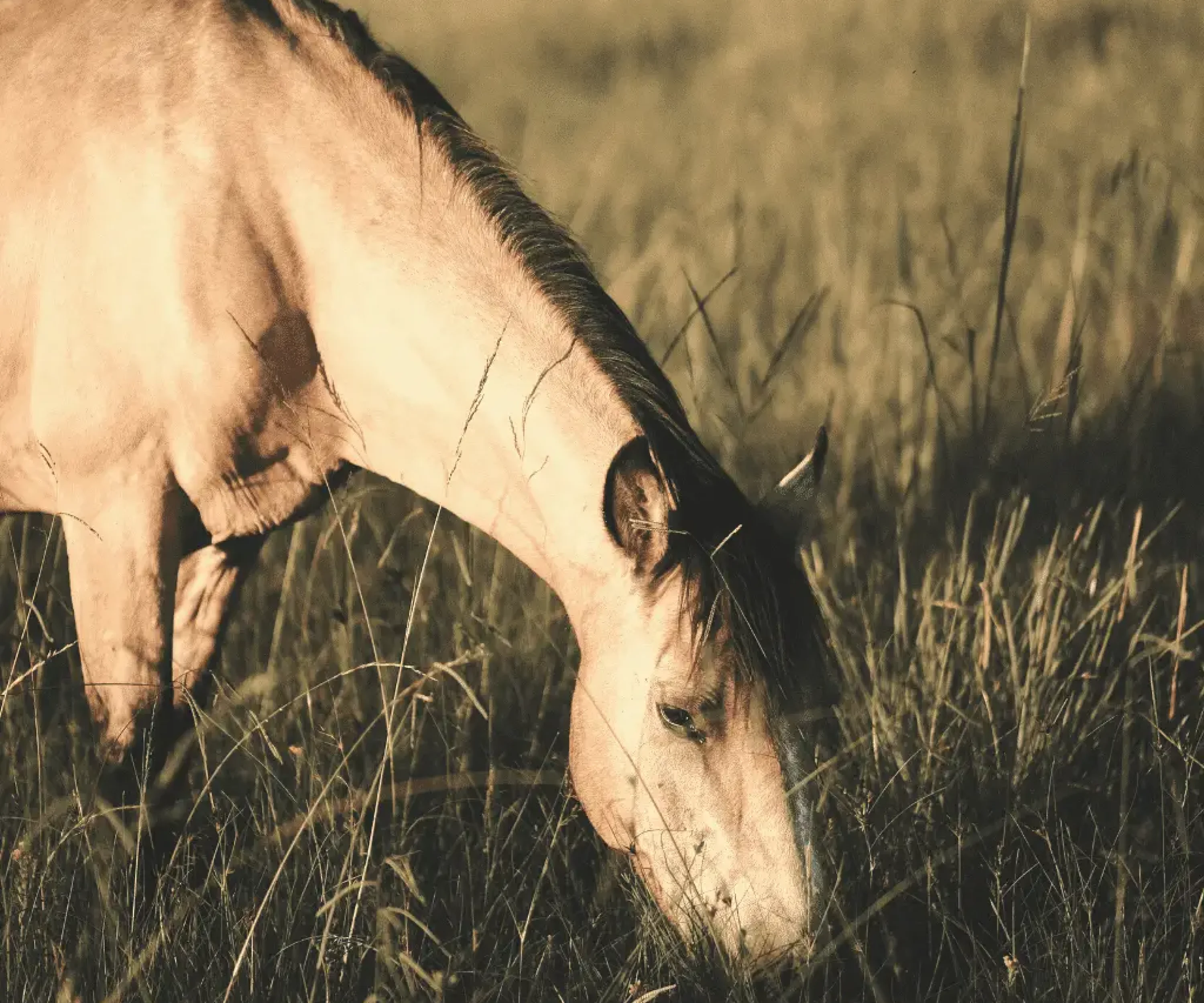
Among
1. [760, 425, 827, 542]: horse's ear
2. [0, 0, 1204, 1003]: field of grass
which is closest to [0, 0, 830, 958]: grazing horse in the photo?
[760, 425, 827, 542]: horse's ear

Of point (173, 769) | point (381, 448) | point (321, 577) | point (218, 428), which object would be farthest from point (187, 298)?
point (321, 577)

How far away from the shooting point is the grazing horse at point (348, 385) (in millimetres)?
2328

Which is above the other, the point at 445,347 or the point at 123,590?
the point at 445,347

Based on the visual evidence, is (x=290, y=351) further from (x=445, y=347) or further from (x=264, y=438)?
(x=445, y=347)

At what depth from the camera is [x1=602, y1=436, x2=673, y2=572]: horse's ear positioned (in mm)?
2197

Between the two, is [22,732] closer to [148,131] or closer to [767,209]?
[148,131]

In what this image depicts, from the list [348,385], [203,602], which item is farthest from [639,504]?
[203,602]

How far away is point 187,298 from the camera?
248 cm

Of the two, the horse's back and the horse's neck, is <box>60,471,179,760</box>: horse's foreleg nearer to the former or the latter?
the horse's back

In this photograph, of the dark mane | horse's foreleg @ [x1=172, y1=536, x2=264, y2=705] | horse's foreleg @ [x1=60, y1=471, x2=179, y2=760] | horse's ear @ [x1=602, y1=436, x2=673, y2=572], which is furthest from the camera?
horse's foreleg @ [x1=172, y1=536, x2=264, y2=705]

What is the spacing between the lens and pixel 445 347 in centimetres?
256

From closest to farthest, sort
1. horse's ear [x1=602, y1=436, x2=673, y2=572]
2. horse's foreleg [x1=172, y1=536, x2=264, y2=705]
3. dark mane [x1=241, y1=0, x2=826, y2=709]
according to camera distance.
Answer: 1. horse's ear [x1=602, y1=436, x2=673, y2=572]
2. dark mane [x1=241, y1=0, x2=826, y2=709]
3. horse's foreleg [x1=172, y1=536, x2=264, y2=705]

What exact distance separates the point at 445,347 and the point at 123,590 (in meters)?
0.74

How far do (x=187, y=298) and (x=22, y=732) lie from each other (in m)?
0.99
